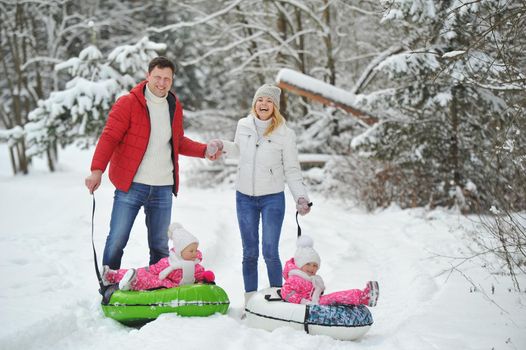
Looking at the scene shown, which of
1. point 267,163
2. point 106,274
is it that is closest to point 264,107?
point 267,163

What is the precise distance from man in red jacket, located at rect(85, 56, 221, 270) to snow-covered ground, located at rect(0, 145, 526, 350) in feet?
2.50

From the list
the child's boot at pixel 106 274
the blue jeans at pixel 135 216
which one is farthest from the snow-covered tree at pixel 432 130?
the child's boot at pixel 106 274

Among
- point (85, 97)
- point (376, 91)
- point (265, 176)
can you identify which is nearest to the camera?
point (265, 176)

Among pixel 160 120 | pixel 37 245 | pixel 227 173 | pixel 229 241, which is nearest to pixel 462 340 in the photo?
pixel 160 120

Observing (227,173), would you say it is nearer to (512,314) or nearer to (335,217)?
(335,217)

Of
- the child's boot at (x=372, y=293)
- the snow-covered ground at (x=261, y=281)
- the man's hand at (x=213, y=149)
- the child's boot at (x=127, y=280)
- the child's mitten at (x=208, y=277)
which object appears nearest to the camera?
the snow-covered ground at (x=261, y=281)

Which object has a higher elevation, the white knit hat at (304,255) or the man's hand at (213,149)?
the man's hand at (213,149)

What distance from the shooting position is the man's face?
4.04 m

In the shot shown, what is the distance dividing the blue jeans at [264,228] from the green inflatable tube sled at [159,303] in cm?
54

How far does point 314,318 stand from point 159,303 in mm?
1140

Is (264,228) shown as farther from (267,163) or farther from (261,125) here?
(261,125)

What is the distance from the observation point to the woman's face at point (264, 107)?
4137 millimetres

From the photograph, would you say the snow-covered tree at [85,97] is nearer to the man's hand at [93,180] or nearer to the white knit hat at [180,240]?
the man's hand at [93,180]

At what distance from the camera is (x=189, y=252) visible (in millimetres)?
3955
